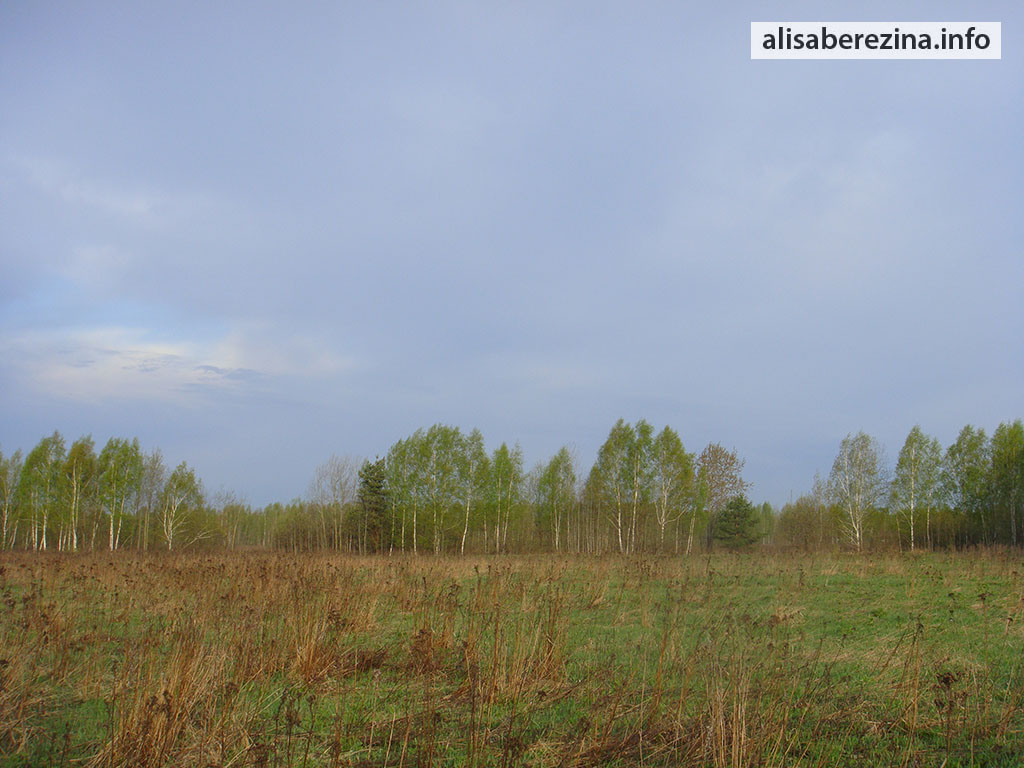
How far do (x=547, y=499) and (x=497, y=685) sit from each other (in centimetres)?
3786

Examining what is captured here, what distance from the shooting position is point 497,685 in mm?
4680

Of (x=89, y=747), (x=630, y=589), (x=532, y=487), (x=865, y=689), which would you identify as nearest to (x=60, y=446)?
(x=532, y=487)

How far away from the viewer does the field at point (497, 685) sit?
3.49 metres

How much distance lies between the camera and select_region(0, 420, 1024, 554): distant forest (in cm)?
3319

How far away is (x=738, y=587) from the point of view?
1180 centimetres

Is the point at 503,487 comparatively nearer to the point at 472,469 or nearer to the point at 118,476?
the point at 472,469

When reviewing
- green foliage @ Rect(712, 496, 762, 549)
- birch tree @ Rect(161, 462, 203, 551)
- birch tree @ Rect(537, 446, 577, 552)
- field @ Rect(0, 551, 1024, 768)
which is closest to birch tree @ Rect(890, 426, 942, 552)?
green foliage @ Rect(712, 496, 762, 549)

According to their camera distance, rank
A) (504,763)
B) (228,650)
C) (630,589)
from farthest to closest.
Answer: (630,589) < (228,650) < (504,763)

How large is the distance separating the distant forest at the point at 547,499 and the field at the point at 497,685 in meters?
23.5

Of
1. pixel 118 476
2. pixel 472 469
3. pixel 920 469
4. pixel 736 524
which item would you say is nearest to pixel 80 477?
pixel 118 476

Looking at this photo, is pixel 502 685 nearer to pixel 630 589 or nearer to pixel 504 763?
pixel 504 763

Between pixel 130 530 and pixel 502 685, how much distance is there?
157 feet

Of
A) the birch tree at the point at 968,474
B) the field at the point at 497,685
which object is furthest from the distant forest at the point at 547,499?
the field at the point at 497,685

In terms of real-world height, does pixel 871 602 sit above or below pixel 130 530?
Answer: above
